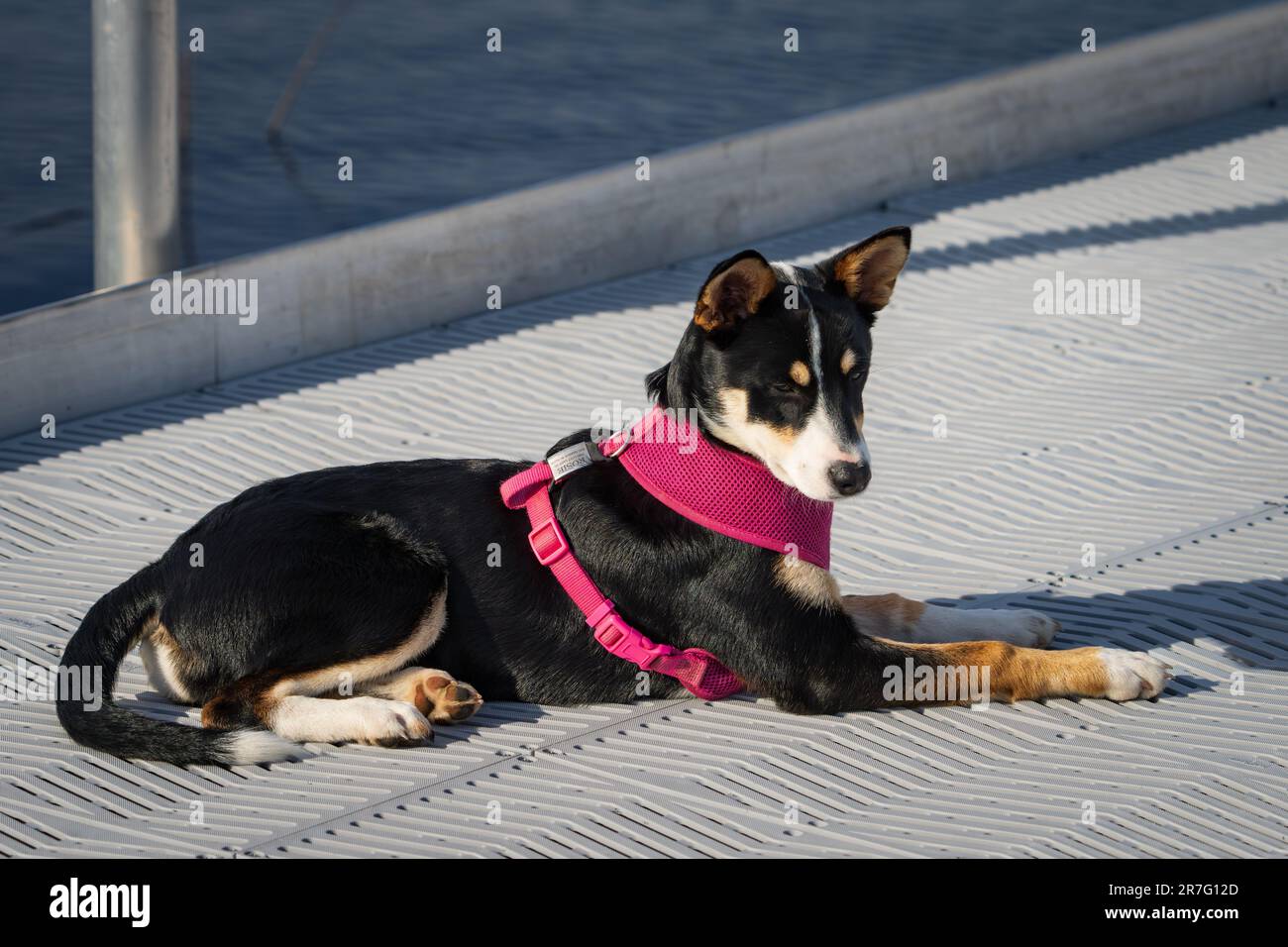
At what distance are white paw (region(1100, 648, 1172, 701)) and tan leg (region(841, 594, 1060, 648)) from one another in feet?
0.74

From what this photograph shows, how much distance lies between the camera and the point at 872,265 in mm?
3598

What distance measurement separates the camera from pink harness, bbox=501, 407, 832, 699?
356 cm

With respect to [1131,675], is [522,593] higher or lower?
higher

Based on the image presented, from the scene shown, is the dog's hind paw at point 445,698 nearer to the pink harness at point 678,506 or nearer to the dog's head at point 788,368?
the pink harness at point 678,506

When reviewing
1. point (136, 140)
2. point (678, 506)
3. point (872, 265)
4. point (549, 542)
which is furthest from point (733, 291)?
point (136, 140)

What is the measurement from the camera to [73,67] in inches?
420

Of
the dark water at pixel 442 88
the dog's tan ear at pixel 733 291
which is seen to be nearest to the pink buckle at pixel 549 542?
the dog's tan ear at pixel 733 291

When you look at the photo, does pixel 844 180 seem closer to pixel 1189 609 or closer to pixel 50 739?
pixel 1189 609

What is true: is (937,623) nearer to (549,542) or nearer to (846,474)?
(846,474)

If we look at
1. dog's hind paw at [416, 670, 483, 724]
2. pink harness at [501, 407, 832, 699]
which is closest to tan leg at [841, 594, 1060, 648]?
pink harness at [501, 407, 832, 699]

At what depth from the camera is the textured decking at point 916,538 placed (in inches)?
132

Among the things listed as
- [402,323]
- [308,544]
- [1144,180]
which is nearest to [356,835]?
[308,544]

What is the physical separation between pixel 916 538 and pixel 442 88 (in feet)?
23.6

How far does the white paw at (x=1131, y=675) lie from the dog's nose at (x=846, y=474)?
783mm
